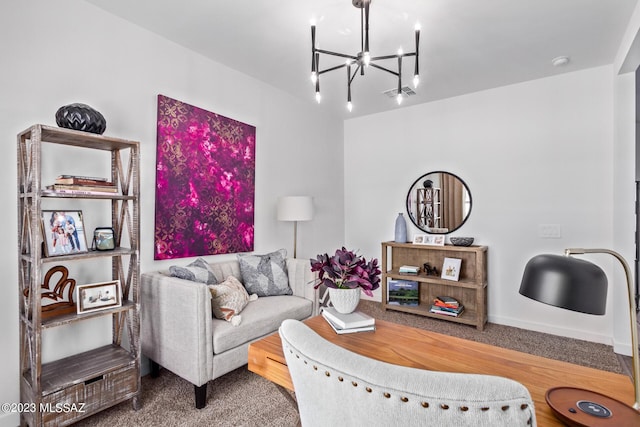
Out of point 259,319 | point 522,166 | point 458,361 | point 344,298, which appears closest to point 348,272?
point 344,298

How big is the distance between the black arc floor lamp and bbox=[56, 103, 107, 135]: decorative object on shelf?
2169 mm

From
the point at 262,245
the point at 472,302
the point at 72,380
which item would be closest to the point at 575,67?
the point at 472,302

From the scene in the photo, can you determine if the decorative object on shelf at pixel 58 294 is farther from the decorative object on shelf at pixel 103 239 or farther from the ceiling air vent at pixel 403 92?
the ceiling air vent at pixel 403 92

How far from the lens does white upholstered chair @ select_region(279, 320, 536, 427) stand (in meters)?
0.52

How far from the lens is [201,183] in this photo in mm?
2875

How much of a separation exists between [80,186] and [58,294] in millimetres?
669

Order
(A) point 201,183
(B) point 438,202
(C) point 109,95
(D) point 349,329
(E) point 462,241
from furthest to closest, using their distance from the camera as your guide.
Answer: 1. (B) point 438,202
2. (E) point 462,241
3. (A) point 201,183
4. (C) point 109,95
5. (D) point 349,329

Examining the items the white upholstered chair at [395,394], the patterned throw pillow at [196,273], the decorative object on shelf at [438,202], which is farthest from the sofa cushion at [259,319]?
the decorative object on shelf at [438,202]

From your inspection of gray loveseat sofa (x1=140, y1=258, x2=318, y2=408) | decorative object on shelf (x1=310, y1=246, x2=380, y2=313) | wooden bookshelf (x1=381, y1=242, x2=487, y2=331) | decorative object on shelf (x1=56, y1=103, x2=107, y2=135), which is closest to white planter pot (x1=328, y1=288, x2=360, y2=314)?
decorative object on shelf (x1=310, y1=246, x2=380, y2=313)

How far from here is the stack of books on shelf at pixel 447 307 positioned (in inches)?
143

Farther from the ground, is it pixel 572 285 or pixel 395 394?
pixel 572 285

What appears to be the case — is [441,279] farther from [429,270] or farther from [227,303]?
[227,303]

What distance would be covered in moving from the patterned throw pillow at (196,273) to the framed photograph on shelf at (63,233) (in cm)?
57

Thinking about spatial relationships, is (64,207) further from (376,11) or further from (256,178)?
(376,11)
